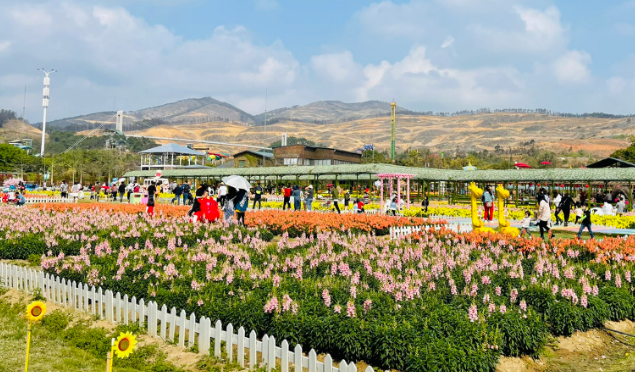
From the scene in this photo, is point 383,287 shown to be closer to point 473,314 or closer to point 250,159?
point 473,314

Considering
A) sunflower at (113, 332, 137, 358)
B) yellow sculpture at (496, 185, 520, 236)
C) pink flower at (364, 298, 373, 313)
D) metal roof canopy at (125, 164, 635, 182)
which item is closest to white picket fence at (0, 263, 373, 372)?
pink flower at (364, 298, 373, 313)

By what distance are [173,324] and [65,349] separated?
4.76 ft

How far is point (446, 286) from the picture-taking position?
7820mm

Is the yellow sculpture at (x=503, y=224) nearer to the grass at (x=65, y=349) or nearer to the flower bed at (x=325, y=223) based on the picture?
the flower bed at (x=325, y=223)

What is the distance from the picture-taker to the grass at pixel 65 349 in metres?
5.70

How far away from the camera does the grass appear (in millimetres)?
5700

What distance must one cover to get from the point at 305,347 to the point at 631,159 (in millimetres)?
70692

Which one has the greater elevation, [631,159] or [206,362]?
[631,159]

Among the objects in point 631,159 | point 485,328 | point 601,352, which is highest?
point 631,159

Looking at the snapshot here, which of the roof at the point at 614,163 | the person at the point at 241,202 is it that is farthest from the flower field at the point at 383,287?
the roof at the point at 614,163

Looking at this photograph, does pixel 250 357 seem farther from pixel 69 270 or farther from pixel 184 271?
pixel 69 270

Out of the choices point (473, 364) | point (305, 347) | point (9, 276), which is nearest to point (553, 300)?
point (473, 364)

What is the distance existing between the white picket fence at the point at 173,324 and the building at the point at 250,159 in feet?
249

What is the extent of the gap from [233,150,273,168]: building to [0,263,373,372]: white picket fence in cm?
7583
